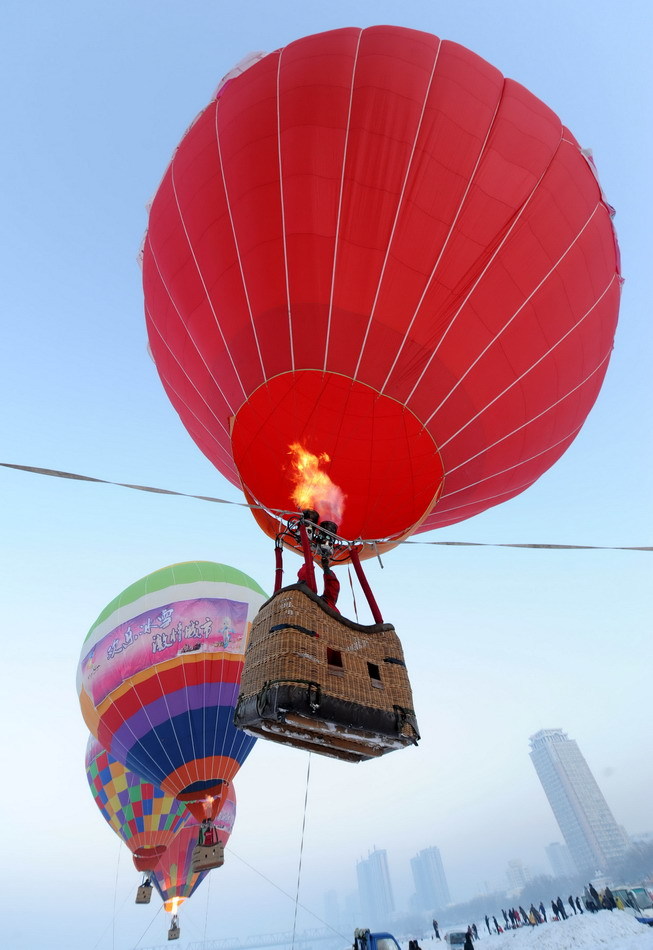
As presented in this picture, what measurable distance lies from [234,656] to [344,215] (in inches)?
309

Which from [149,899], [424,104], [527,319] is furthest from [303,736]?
[149,899]

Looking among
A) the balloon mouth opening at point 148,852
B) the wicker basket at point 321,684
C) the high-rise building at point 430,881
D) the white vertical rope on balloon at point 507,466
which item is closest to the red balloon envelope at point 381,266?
the white vertical rope on balloon at point 507,466

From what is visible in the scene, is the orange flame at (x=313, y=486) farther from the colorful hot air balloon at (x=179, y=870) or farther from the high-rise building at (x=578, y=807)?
the high-rise building at (x=578, y=807)

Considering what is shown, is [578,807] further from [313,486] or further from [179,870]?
[313,486]

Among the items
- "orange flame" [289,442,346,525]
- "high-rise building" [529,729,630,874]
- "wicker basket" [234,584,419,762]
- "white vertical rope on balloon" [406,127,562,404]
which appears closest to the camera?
"wicker basket" [234,584,419,762]

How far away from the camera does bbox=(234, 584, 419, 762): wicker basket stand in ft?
9.23

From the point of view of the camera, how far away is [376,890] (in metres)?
126

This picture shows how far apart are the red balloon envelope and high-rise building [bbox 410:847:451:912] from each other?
147 m

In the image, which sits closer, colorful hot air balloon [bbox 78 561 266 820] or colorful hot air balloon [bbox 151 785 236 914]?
colorful hot air balloon [bbox 78 561 266 820]

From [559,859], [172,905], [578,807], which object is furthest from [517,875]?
[172,905]

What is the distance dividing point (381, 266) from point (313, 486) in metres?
1.88

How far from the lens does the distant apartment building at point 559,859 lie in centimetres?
9969

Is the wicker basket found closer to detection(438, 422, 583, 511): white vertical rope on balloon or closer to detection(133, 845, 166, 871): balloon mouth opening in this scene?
detection(438, 422, 583, 511): white vertical rope on balloon

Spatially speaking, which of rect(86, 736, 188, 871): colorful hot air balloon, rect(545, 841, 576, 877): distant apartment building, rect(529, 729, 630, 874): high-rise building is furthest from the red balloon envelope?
rect(545, 841, 576, 877): distant apartment building
